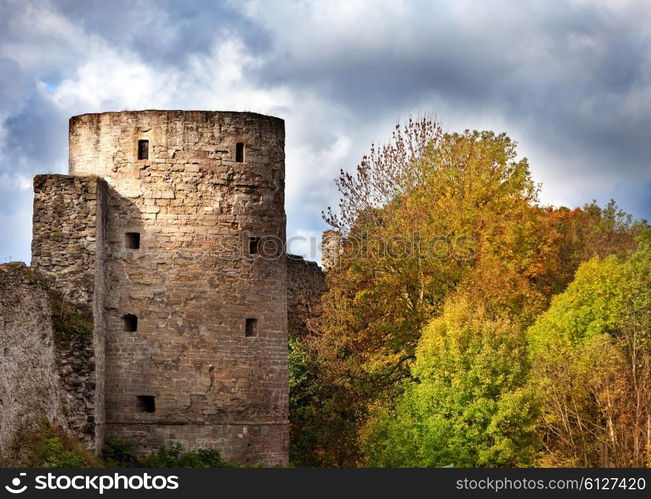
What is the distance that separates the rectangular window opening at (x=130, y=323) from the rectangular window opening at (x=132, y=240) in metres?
1.55

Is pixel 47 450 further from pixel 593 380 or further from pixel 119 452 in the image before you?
pixel 593 380

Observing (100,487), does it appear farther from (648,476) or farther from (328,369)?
(328,369)

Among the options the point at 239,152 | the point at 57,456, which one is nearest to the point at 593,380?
the point at 239,152

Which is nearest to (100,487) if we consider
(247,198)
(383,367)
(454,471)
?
(454,471)

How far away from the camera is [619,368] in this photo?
38.0 meters

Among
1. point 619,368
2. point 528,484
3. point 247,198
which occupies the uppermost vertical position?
point 247,198

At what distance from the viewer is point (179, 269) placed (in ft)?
116

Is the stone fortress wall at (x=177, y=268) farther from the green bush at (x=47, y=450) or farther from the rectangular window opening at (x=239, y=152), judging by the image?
the green bush at (x=47, y=450)

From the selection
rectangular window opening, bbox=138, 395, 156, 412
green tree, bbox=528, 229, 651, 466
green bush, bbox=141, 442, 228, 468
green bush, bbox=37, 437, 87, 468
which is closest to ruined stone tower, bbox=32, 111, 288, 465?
rectangular window opening, bbox=138, 395, 156, 412

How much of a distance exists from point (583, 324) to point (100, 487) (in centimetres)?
2106

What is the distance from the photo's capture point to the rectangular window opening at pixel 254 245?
118ft

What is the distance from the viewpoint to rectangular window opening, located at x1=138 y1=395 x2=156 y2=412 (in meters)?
35.2

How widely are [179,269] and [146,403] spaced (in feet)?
10.0

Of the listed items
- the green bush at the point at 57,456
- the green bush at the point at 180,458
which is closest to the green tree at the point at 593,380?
the green bush at the point at 180,458
